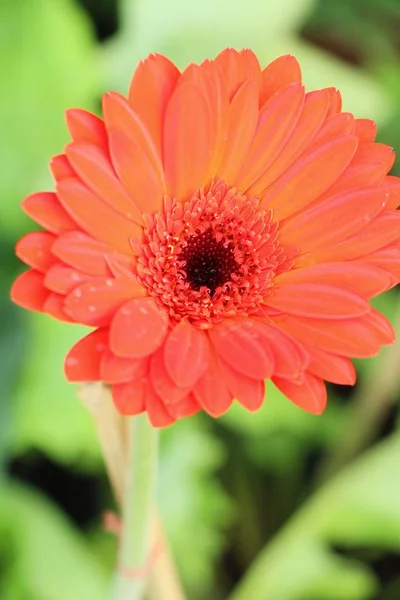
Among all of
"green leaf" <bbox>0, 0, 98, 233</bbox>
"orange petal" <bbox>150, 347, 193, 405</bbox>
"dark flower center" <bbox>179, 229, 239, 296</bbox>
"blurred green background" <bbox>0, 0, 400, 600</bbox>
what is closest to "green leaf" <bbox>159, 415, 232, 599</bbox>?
"blurred green background" <bbox>0, 0, 400, 600</bbox>

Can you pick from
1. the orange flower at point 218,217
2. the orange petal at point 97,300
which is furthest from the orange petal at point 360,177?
the orange petal at point 97,300

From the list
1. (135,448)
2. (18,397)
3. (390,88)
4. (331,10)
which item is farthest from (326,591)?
(331,10)

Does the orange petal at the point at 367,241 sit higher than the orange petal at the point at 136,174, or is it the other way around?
the orange petal at the point at 367,241

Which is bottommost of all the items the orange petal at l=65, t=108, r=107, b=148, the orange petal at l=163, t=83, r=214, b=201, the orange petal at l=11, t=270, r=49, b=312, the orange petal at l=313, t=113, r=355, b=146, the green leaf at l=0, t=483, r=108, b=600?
the green leaf at l=0, t=483, r=108, b=600

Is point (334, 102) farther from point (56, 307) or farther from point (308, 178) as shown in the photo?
point (56, 307)

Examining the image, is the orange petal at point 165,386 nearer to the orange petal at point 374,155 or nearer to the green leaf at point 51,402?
the orange petal at point 374,155

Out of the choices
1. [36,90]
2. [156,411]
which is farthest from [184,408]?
[36,90]

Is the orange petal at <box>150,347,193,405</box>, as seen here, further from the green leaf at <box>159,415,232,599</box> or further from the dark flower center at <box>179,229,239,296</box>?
the green leaf at <box>159,415,232,599</box>
